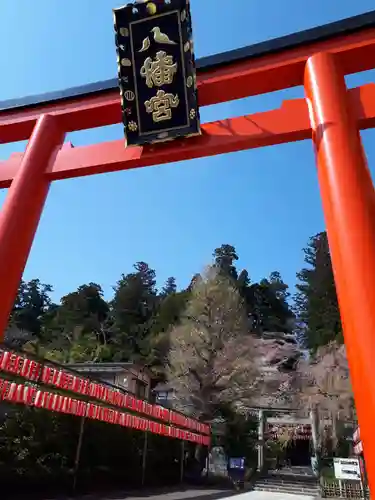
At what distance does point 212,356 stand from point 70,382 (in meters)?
13.6

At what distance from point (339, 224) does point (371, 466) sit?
1602 millimetres

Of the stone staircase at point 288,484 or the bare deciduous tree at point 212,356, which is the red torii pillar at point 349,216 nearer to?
the bare deciduous tree at point 212,356

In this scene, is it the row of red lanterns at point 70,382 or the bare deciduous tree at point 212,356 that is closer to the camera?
the row of red lanterns at point 70,382

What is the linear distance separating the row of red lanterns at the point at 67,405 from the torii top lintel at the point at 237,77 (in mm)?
6130

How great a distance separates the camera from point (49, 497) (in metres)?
11.1

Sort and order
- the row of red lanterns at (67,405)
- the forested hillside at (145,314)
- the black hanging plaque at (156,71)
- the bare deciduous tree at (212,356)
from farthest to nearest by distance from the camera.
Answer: the forested hillside at (145,314)
the bare deciduous tree at (212,356)
the row of red lanterns at (67,405)
the black hanging plaque at (156,71)

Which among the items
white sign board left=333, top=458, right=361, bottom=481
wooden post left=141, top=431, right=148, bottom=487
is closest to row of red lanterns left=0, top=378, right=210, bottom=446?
wooden post left=141, top=431, right=148, bottom=487

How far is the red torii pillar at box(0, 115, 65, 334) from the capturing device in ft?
12.7

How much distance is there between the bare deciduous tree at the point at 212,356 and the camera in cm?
2333

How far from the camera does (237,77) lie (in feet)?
14.7

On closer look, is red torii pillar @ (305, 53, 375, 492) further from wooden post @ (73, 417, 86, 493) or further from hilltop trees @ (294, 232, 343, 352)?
hilltop trees @ (294, 232, 343, 352)

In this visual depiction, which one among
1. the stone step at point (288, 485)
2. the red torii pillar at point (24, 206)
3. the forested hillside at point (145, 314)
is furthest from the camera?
the forested hillside at point (145, 314)

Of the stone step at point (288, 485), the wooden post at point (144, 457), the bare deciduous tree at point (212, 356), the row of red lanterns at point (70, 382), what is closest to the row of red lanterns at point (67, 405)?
the row of red lanterns at point (70, 382)

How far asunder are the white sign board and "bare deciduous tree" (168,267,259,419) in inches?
267
